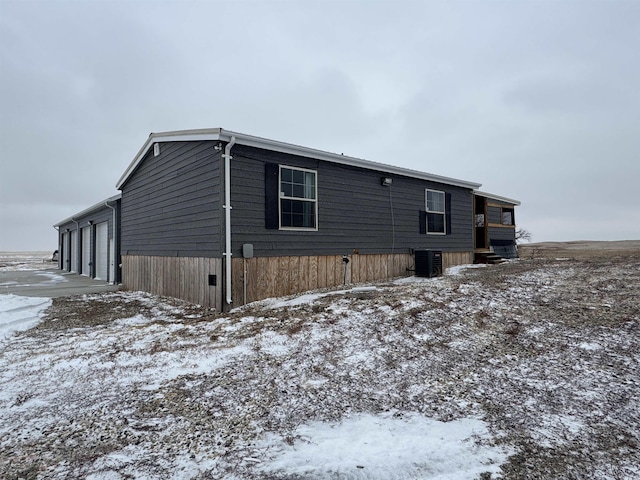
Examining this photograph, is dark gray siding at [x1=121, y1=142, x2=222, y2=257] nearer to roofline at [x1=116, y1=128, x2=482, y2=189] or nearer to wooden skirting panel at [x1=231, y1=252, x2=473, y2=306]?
roofline at [x1=116, y1=128, x2=482, y2=189]

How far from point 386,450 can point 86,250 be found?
61.6ft

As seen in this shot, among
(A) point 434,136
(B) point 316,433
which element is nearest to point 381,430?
(B) point 316,433

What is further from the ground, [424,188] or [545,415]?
[424,188]

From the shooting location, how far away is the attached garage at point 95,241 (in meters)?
13.0

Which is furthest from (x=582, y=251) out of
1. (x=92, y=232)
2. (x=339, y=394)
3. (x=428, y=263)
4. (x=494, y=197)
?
(x=92, y=232)

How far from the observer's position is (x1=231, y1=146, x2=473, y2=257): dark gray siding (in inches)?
282

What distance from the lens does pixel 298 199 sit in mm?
8016

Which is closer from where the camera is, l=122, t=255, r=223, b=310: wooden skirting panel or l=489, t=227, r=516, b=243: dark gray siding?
l=122, t=255, r=223, b=310: wooden skirting panel

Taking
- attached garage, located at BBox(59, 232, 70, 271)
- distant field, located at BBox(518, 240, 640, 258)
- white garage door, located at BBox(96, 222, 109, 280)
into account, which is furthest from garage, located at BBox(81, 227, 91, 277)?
distant field, located at BBox(518, 240, 640, 258)

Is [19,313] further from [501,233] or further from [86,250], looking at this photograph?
[501,233]

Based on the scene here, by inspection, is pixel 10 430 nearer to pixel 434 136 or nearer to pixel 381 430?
pixel 381 430

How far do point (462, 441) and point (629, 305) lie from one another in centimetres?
474

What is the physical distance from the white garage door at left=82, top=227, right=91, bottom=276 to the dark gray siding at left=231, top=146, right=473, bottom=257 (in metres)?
12.6

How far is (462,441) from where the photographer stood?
232 centimetres
